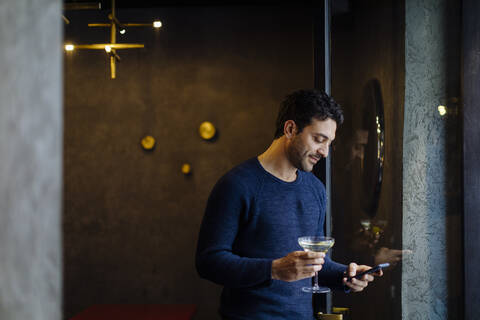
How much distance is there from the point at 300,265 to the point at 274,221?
0.28m

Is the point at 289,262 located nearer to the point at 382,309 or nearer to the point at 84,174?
the point at 382,309

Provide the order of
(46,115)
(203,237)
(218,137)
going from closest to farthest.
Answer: (46,115) < (203,237) < (218,137)

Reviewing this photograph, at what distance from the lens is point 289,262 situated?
148 cm

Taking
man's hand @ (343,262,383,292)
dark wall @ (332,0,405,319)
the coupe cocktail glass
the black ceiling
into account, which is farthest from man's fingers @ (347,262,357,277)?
the black ceiling

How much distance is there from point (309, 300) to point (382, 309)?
43cm

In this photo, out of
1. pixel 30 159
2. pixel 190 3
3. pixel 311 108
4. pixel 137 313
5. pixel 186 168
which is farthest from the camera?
pixel 186 168

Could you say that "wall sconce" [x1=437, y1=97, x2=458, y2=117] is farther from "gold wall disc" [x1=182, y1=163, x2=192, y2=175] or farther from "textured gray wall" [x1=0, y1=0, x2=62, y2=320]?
"gold wall disc" [x1=182, y1=163, x2=192, y2=175]

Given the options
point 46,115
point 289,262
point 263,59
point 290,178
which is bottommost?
point 289,262

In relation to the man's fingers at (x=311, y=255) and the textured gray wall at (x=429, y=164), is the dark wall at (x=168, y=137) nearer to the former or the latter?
the textured gray wall at (x=429, y=164)

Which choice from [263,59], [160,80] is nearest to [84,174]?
[160,80]

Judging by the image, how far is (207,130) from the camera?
15.6ft

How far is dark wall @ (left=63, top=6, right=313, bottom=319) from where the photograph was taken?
4773 mm

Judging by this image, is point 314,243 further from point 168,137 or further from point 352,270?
point 168,137

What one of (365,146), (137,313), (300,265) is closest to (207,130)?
(137,313)
